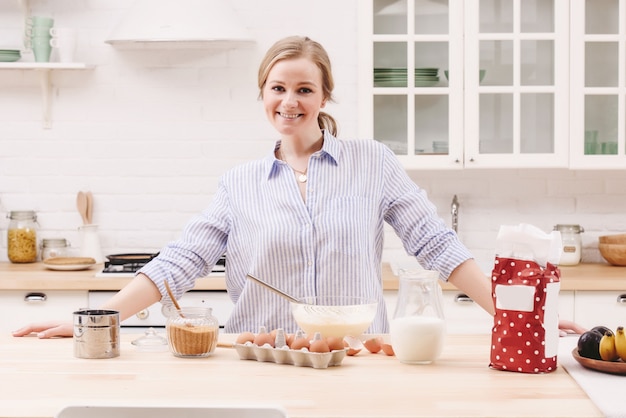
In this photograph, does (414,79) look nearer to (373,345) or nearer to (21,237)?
(21,237)

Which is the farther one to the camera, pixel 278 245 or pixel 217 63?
pixel 217 63

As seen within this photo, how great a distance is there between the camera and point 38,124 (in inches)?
175

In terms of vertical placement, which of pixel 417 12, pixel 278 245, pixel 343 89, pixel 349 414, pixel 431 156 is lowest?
pixel 349 414

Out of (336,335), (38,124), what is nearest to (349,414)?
(336,335)

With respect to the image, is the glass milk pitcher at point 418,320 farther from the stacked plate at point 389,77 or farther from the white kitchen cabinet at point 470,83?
the stacked plate at point 389,77

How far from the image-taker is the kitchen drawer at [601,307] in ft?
12.5

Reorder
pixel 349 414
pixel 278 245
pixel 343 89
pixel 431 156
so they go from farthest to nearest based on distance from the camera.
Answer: pixel 343 89 < pixel 431 156 < pixel 278 245 < pixel 349 414

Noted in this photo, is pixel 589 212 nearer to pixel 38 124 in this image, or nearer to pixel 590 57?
pixel 590 57

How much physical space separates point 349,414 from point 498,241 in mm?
557

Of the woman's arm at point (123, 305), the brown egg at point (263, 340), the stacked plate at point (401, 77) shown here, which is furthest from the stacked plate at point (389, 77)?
the brown egg at point (263, 340)

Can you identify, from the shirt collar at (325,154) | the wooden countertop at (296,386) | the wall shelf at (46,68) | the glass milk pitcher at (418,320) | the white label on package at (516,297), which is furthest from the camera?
the wall shelf at (46,68)

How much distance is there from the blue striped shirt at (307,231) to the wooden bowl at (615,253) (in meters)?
1.78

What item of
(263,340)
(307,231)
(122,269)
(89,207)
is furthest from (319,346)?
(89,207)

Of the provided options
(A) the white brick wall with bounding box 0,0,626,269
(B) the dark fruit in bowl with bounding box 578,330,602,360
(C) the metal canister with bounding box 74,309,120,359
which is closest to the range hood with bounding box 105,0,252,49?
(A) the white brick wall with bounding box 0,0,626,269
